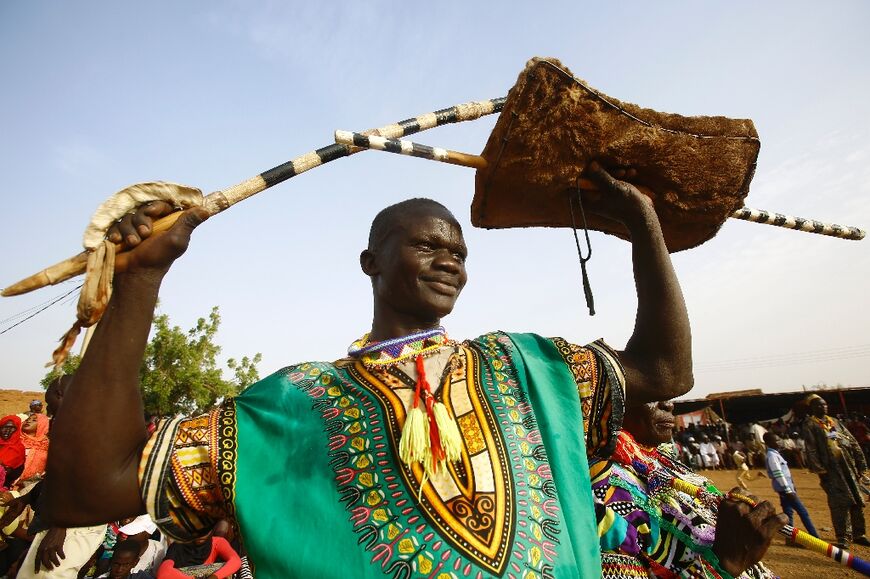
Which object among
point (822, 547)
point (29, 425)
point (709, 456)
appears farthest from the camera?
point (709, 456)

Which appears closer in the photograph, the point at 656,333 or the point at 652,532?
the point at 656,333

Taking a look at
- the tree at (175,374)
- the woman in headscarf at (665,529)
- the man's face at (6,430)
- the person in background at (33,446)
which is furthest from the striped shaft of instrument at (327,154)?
the tree at (175,374)

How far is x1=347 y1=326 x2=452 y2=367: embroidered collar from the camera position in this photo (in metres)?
2.10

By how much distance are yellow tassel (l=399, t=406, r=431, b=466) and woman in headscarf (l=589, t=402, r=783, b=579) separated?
1.64 m

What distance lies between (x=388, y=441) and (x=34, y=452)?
935 centimetres

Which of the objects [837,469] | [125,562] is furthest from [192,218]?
[837,469]

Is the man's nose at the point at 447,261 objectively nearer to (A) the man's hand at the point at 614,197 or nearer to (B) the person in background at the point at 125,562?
(A) the man's hand at the point at 614,197

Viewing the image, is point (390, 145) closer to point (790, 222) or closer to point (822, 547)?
point (790, 222)

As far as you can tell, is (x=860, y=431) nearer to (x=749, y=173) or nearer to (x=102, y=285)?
(x=749, y=173)

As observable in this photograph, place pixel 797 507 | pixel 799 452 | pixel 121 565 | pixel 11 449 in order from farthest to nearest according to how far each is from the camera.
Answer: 1. pixel 799 452
2. pixel 797 507
3. pixel 11 449
4. pixel 121 565

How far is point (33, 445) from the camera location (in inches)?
333

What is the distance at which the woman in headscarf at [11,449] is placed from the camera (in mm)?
7944

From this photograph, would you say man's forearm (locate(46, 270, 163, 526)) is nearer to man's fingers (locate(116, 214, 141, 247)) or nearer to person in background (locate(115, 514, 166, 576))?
man's fingers (locate(116, 214, 141, 247))

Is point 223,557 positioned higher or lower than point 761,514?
lower
